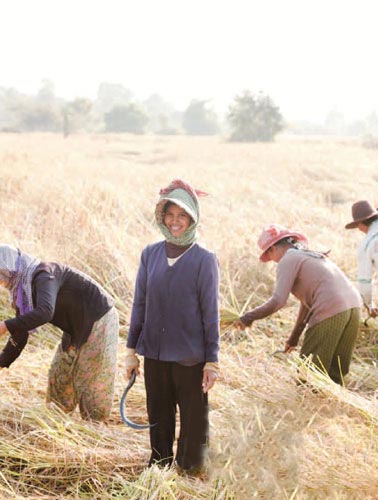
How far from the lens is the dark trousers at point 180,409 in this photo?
7.98 feet

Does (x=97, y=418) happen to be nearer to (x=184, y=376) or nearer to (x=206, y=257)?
(x=184, y=376)

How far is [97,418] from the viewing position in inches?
117

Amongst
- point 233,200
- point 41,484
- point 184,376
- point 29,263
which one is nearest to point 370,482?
point 184,376

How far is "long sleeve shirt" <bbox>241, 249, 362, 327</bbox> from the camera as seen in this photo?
3016mm

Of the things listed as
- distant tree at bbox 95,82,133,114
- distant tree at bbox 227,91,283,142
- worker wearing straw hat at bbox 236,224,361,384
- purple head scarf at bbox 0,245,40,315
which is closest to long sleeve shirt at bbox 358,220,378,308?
worker wearing straw hat at bbox 236,224,361,384

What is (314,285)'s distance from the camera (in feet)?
10.1

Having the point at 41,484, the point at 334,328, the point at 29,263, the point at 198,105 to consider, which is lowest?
the point at 41,484

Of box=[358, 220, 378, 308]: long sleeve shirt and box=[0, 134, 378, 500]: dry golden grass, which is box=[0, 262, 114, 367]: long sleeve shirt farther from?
box=[358, 220, 378, 308]: long sleeve shirt

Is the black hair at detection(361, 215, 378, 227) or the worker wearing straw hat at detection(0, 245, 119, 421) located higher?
the black hair at detection(361, 215, 378, 227)

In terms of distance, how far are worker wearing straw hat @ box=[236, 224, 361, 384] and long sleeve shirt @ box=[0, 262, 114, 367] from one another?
72 cm

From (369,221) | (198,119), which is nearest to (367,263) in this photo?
(369,221)

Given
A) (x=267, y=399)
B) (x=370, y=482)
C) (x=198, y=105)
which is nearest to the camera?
(x=370, y=482)

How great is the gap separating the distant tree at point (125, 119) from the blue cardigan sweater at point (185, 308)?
153 feet

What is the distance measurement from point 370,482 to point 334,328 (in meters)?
1.02
